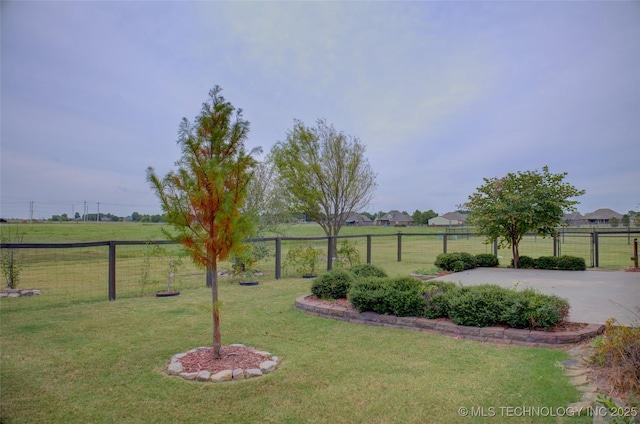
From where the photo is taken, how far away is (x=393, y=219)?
68500mm

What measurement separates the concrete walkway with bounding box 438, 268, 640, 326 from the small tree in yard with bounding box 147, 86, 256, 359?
3.77 meters

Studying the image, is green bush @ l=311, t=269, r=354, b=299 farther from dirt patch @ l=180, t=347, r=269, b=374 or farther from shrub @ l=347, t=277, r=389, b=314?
dirt patch @ l=180, t=347, r=269, b=374

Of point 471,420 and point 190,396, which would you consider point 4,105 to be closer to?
point 190,396

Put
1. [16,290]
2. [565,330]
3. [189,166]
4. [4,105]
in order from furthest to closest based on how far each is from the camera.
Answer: [16,290]
[565,330]
[189,166]
[4,105]

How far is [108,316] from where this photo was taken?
5445mm

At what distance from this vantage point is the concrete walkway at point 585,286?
5043mm

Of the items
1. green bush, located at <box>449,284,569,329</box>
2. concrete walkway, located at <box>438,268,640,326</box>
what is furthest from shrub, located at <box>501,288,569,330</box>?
concrete walkway, located at <box>438,268,640,326</box>

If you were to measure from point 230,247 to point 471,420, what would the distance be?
246cm

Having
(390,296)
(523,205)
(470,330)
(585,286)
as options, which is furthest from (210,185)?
(523,205)

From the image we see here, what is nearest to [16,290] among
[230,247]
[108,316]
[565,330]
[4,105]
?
[108,316]

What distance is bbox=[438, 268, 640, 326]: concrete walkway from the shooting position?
5043 mm

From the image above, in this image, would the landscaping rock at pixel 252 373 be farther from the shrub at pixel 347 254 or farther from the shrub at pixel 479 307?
the shrub at pixel 347 254

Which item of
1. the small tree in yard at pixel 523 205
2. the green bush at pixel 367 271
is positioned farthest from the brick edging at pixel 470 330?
the small tree in yard at pixel 523 205

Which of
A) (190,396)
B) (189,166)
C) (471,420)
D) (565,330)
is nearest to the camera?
(471,420)
